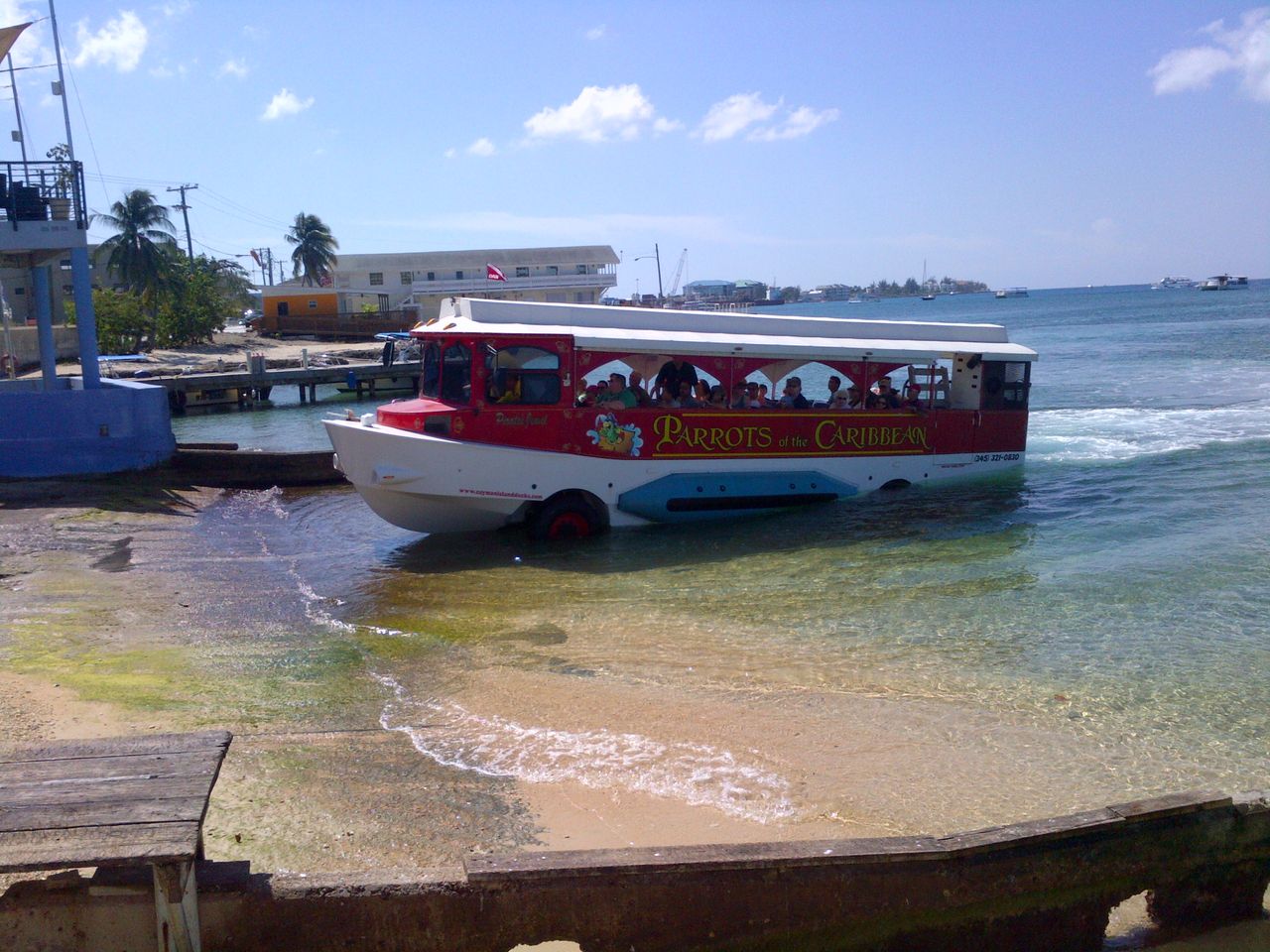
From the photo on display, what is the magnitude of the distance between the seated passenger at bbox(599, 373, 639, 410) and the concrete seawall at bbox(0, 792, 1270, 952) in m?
10.3

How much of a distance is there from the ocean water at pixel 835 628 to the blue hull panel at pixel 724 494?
390mm

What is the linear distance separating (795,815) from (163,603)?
7392mm

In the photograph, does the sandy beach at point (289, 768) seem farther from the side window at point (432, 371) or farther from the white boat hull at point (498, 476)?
the side window at point (432, 371)

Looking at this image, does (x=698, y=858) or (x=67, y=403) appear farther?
(x=67, y=403)

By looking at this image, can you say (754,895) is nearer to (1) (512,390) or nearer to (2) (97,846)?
(2) (97,846)

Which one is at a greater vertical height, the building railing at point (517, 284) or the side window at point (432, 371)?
the building railing at point (517, 284)

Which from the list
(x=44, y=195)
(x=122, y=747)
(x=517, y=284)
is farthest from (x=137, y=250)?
(x=122, y=747)

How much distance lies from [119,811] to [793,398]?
1319 centimetres

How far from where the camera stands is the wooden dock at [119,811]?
152 inches

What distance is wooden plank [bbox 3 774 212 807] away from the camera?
4.17 meters

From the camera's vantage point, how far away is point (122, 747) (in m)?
4.68

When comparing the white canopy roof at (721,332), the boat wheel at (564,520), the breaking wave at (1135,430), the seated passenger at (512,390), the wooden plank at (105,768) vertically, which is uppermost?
the white canopy roof at (721,332)

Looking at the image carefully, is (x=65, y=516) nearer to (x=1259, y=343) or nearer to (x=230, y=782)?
(x=230, y=782)

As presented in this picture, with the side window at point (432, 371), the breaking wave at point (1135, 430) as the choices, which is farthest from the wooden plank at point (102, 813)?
the breaking wave at point (1135, 430)
